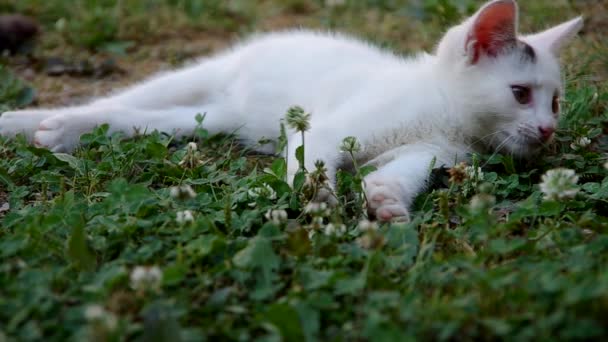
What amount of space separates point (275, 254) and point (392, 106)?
40.0 inches

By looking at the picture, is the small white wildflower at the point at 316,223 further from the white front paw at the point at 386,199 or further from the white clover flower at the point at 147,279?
the white clover flower at the point at 147,279

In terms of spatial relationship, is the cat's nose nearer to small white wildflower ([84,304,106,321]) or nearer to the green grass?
the green grass

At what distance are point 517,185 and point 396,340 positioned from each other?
122cm

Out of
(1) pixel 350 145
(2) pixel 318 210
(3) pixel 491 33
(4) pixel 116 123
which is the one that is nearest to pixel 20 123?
(4) pixel 116 123

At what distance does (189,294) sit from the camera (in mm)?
1749

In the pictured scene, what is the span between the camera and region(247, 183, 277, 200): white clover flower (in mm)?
2285

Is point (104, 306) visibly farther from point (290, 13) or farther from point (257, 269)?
point (290, 13)

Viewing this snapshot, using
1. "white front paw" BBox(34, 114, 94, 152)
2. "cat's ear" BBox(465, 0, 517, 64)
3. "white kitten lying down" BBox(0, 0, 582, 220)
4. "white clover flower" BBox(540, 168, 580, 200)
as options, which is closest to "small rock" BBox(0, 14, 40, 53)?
"white kitten lying down" BBox(0, 0, 582, 220)

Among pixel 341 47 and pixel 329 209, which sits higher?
pixel 341 47

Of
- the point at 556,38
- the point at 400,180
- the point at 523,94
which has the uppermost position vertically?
the point at 556,38

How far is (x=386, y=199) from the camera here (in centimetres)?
231

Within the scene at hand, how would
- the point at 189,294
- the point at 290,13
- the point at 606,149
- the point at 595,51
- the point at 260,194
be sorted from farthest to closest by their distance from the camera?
the point at 290,13 → the point at 595,51 → the point at 606,149 → the point at 260,194 → the point at 189,294

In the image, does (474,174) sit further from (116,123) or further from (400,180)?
(116,123)

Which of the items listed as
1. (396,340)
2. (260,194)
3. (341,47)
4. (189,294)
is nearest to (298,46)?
(341,47)
